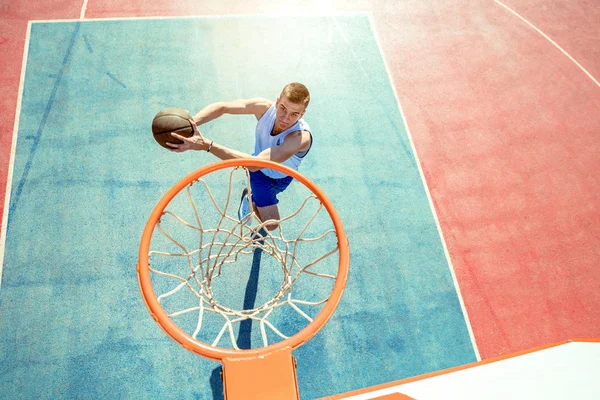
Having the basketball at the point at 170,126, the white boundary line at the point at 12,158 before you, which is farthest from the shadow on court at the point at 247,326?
the white boundary line at the point at 12,158

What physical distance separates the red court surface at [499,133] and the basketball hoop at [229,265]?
1648mm

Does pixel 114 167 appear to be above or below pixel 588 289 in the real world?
above

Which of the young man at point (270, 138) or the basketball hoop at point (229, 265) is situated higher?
the young man at point (270, 138)

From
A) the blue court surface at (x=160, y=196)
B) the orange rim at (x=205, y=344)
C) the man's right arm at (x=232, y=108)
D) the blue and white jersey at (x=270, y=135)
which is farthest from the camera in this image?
the blue court surface at (x=160, y=196)

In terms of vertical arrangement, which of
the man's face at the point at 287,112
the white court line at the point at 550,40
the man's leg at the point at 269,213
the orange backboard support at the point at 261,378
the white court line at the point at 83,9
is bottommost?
the orange backboard support at the point at 261,378

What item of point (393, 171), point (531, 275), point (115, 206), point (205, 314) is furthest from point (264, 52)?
point (531, 275)

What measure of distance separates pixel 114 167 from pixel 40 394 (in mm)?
2270

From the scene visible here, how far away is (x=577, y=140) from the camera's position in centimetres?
578

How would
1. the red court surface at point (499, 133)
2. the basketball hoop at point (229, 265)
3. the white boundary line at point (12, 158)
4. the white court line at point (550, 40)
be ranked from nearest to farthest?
the basketball hoop at point (229, 265) → the white boundary line at point (12, 158) → the red court surface at point (499, 133) → the white court line at point (550, 40)

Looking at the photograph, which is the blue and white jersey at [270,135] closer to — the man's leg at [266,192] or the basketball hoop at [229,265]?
the man's leg at [266,192]

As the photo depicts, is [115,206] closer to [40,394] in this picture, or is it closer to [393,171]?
[40,394]

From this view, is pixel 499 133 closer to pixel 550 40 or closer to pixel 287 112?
pixel 550 40

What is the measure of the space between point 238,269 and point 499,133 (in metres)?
3.73

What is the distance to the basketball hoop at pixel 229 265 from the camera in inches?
109
